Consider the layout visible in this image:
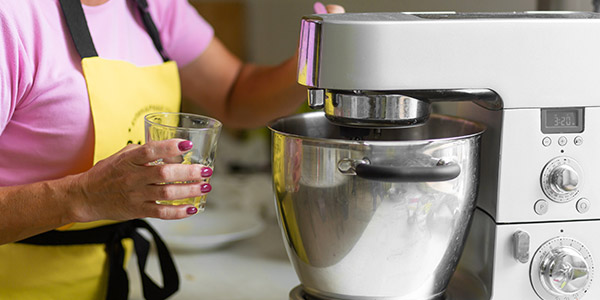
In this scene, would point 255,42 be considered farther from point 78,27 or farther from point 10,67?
point 10,67

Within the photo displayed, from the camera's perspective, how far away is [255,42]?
2016 millimetres

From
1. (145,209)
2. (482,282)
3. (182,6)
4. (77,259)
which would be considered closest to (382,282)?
(482,282)

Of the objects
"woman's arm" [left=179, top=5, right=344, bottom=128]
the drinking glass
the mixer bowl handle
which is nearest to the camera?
the mixer bowl handle

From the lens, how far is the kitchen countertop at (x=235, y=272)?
1097mm

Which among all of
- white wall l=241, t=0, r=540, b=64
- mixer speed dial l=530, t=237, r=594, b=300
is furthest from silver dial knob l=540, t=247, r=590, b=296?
white wall l=241, t=0, r=540, b=64

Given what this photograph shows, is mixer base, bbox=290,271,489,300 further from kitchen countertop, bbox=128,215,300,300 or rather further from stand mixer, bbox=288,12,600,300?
kitchen countertop, bbox=128,215,300,300

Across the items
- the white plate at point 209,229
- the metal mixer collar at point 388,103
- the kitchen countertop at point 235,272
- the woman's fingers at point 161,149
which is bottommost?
the kitchen countertop at point 235,272

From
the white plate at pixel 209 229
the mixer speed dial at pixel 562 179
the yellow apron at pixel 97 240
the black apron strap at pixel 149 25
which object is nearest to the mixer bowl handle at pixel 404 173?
the mixer speed dial at pixel 562 179

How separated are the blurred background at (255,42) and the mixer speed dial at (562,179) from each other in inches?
26.4

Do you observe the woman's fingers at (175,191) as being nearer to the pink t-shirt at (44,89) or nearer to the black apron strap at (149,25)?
the pink t-shirt at (44,89)

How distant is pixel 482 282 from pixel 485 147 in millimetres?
164

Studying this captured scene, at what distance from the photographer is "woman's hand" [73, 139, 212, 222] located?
73 centimetres

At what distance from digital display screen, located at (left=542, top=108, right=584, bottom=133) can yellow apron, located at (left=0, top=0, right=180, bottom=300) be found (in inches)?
21.7

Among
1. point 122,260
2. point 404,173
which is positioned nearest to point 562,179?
point 404,173
